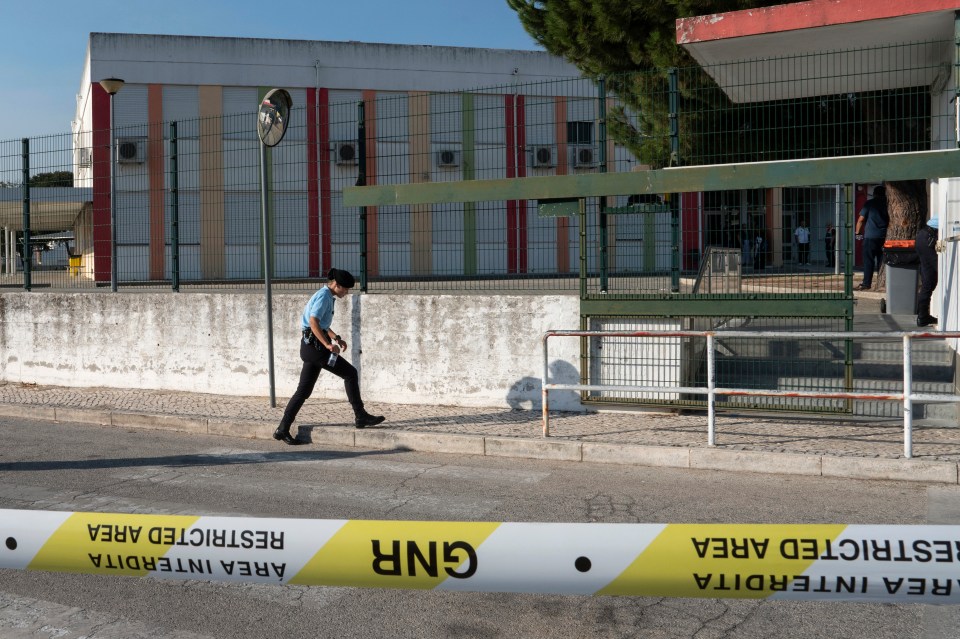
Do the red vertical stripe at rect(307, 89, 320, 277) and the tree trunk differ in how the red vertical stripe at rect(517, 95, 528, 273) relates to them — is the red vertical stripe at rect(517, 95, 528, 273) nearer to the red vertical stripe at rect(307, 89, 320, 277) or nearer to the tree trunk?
the red vertical stripe at rect(307, 89, 320, 277)

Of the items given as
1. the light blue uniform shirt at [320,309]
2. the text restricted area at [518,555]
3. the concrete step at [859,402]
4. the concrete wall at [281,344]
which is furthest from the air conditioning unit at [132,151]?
the text restricted area at [518,555]

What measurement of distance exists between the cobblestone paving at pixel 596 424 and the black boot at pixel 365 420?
165 millimetres

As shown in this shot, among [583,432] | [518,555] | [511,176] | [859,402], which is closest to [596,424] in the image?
[583,432]

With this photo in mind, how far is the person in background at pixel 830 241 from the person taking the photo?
9.41 metres

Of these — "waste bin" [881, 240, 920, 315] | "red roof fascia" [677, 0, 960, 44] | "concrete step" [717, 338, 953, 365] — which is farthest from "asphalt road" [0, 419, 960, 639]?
"waste bin" [881, 240, 920, 315]

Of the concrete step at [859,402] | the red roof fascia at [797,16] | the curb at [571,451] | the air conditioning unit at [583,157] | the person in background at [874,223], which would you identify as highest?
the red roof fascia at [797,16]

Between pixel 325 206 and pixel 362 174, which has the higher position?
pixel 362 174

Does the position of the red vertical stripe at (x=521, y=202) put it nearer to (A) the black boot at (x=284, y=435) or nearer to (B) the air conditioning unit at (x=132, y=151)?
(A) the black boot at (x=284, y=435)

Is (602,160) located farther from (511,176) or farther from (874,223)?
(874,223)

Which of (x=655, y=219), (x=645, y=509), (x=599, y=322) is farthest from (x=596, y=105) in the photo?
(x=645, y=509)

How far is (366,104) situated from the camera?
1194cm

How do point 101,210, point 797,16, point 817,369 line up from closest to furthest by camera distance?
point 817,369 → point 797,16 → point 101,210

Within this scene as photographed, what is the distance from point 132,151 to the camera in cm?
1286

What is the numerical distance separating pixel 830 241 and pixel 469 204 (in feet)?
12.8
